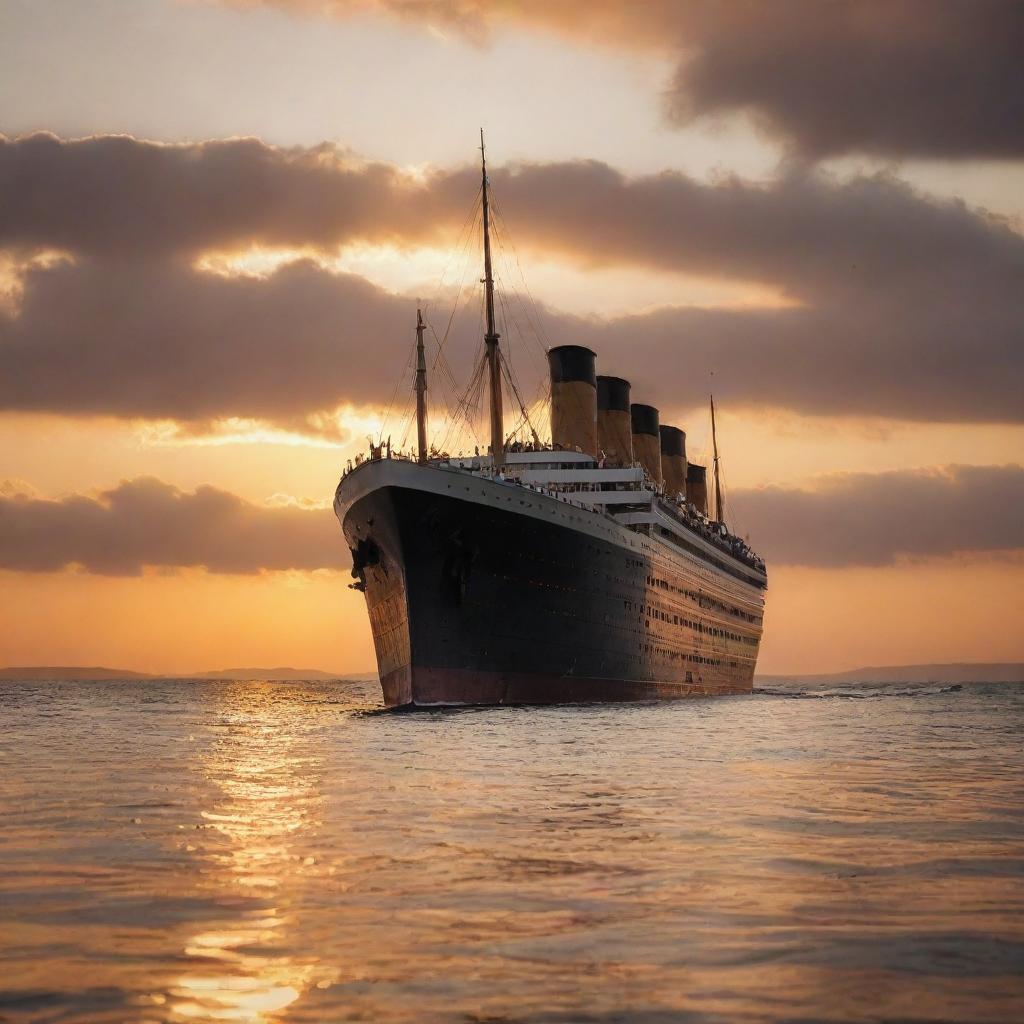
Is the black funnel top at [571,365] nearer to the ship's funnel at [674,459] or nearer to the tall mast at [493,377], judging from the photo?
the tall mast at [493,377]

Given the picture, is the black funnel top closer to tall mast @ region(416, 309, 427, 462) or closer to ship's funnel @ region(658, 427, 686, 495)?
tall mast @ region(416, 309, 427, 462)

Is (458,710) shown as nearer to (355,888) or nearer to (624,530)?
(624,530)

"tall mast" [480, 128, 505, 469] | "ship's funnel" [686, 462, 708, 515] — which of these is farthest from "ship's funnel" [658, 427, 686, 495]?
"tall mast" [480, 128, 505, 469]

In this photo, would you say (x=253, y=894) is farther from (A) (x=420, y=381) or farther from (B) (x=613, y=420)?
(B) (x=613, y=420)

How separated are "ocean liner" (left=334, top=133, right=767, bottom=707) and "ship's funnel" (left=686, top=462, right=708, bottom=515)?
122 ft

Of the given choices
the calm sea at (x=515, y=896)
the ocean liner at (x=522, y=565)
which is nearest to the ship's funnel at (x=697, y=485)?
the ocean liner at (x=522, y=565)

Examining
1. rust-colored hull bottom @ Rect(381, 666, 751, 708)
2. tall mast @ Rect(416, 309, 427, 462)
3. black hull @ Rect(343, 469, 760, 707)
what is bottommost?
rust-colored hull bottom @ Rect(381, 666, 751, 708)

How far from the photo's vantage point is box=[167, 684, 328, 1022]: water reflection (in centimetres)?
540

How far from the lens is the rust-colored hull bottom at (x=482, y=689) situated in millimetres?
42906

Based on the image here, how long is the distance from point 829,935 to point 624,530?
4596cm

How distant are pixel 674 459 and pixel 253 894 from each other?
298ft

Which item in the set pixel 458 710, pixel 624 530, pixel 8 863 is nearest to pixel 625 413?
pixel 624 530

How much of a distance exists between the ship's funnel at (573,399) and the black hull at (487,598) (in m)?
12.7

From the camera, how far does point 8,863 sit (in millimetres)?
9539
